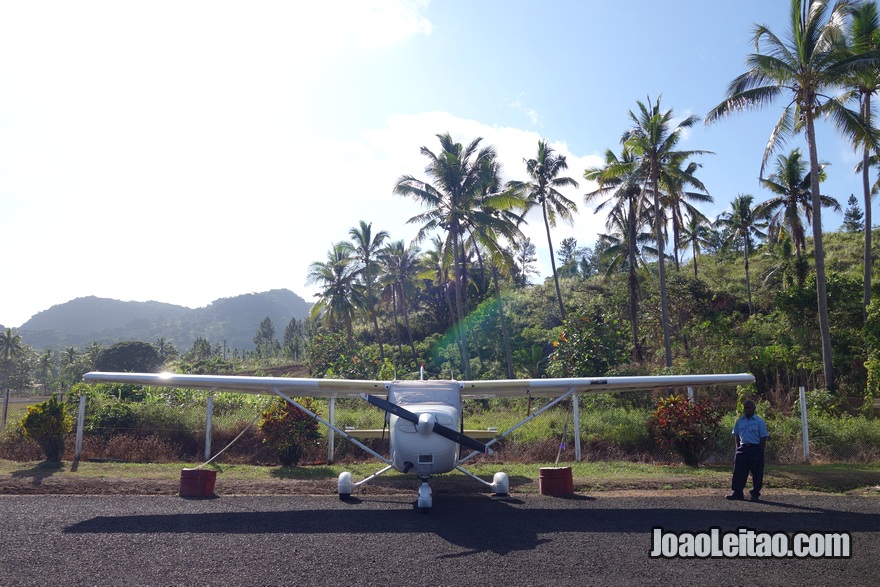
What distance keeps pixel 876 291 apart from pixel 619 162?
12793 mm

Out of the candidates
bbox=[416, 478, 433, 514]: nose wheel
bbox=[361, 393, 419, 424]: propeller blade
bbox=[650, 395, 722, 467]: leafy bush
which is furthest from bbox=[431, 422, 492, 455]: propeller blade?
bbox=[650, 395, 722, 467]: leafy bush

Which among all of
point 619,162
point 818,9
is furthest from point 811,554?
point 619,162

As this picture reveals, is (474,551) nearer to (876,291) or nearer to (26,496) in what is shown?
(26,496)

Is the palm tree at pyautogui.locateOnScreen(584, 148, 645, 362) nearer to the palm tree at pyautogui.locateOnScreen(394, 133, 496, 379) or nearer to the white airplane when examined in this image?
the palm tree at pyautogui.locateOnScreen(394, 133, 496, 379)

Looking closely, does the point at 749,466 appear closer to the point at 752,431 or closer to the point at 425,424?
the point at 752,431

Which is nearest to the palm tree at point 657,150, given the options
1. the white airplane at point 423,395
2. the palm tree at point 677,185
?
the palm tree at point 677,185

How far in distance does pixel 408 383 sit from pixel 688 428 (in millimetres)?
7338

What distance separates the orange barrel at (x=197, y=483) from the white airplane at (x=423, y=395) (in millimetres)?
1624

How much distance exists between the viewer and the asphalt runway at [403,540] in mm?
5914

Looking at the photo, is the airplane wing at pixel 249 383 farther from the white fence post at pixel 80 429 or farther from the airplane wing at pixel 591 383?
the white fence post at pixel 80 429

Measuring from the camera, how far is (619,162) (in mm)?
29297

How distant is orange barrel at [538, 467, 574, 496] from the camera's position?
10992 mm

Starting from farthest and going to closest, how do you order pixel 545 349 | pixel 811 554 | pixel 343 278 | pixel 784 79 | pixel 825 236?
pixel 825 236
pixel 343 278
pixel 545 349
pixel 784 79
pixel 811 554

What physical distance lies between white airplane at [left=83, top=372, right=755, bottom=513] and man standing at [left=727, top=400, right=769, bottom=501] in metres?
1.13
